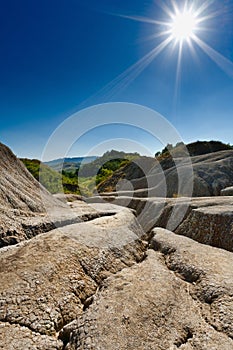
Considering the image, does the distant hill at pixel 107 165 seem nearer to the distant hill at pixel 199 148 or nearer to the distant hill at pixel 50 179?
the distant hill at pixel 199 148

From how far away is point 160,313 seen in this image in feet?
23.3

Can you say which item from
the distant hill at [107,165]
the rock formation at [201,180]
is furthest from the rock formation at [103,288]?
the distant hill at [107,165]

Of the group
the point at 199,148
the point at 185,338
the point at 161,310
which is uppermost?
the point at 199,148

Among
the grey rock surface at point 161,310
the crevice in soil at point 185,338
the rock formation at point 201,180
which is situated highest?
the rock formation at point 201,180

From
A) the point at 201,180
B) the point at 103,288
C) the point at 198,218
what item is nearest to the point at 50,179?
the point at 201,180

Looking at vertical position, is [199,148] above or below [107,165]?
above

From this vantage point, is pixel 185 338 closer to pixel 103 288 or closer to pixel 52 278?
pixel 103 288

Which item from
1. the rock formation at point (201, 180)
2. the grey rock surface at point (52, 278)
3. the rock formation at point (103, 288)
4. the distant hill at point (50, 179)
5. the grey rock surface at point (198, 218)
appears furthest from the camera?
the distant hill at point (50, 179)

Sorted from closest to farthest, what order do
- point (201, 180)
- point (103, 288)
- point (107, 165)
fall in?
1. point (103, 288)
2. point (201, 180)
3. point (107, 165)

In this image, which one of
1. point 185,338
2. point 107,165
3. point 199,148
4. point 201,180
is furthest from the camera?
point 107,165

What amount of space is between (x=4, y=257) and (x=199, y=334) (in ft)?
22.9

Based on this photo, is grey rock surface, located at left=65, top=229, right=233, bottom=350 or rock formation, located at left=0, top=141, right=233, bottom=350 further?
rock formation, located at left=0, top=141, right=233, bottom=350

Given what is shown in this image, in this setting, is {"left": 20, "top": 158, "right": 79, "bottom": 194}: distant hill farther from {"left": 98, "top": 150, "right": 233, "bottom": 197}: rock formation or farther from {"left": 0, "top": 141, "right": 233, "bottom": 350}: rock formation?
{"left": 0, "top": 141, "right": 233, "bottom": 350}: rock formation

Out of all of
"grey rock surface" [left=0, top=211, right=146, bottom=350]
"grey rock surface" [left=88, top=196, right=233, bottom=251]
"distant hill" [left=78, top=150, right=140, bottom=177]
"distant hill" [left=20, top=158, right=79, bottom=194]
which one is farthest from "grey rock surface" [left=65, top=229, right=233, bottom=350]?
"distant hill" [left=78, top=150, right=140, bottom=177]
